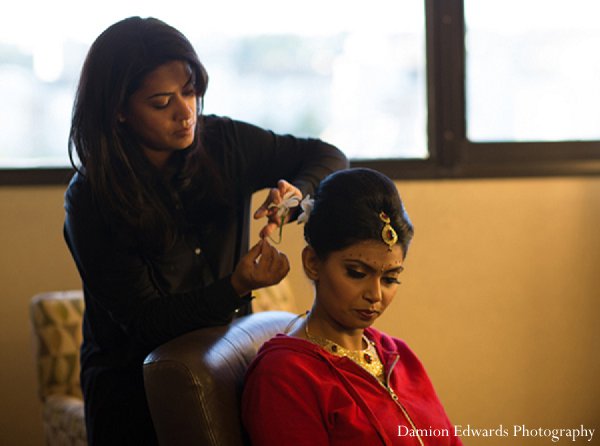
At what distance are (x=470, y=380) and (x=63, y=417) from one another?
1.44 meters

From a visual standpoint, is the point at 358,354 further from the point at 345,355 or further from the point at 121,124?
the point at 121,124

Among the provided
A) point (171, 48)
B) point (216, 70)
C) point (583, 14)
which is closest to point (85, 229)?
point (171, 48)

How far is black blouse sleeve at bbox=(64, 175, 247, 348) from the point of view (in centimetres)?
156

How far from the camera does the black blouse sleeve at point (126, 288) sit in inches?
61.4

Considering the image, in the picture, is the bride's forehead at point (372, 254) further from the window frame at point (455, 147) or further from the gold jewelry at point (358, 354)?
the window frame at point (455, 147)

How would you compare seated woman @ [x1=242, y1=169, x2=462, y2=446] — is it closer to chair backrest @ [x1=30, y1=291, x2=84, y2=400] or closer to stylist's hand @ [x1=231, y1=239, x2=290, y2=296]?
stylist's hand @ [x1=231, y1=239, x2=290, y2=296]

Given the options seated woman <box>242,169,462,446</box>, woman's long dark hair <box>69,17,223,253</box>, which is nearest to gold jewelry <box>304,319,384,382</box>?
seated woman <box>242,169,462,446</box>

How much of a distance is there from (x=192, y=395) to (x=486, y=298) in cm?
177

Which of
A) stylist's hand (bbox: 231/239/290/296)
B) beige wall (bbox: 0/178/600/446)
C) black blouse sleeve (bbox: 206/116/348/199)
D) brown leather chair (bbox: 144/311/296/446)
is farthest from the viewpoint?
beige wall (bbox: 0/178/600/446)

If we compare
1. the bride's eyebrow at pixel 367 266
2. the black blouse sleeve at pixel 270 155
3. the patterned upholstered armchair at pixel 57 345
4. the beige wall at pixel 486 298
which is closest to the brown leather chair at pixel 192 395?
the bride's eyebrow at pixel 367 266

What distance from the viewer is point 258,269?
152 cm

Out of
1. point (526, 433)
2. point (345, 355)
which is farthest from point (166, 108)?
point (526, 433)

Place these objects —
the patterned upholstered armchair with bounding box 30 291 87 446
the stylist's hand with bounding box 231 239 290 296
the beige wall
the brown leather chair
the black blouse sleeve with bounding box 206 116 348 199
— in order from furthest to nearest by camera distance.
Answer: the beige wall → the patterned upholstered armchair with bounding box 30 291 87 446 → the black blouse sleeve with bounding box 206 116 348 199 → the stylist's hand with bounding box 231 239 290 296 → the brown leather chair

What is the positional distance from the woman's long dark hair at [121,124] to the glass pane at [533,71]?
151 cm
